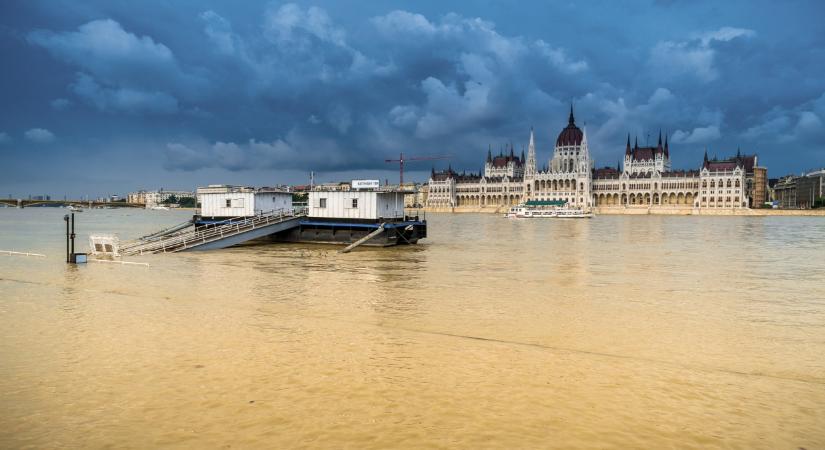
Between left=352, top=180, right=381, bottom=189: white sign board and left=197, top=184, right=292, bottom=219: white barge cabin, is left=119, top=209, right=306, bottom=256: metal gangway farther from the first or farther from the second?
left=352, top=180, right=381, bottom=189: white sign board

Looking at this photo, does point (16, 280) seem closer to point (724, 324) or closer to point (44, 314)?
point (44, 314)

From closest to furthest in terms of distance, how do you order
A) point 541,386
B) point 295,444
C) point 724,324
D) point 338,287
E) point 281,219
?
1. point 295,444
2. point 541,386
3. point 724,324
4. point 338,287
5. point 281,219

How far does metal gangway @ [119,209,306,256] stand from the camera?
4028cm

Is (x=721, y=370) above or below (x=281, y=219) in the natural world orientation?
below

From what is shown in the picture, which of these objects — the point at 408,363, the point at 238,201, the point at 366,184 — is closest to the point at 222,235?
the point at 238,201

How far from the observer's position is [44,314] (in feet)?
59.9

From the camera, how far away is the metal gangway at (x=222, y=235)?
40.3 meters

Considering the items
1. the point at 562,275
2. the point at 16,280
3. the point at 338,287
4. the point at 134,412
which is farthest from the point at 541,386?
the point at 16,280

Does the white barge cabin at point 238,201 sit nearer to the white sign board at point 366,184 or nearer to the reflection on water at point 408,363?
the white sign board at point 366,184

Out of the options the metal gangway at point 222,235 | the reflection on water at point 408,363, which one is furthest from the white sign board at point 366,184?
the reflection on water at point 408,363

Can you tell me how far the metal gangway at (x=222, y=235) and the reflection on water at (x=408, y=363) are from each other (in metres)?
13.0

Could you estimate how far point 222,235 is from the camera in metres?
43.7

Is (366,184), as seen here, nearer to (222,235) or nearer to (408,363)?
(222,235)

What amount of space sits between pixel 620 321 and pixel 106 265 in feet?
92.2
